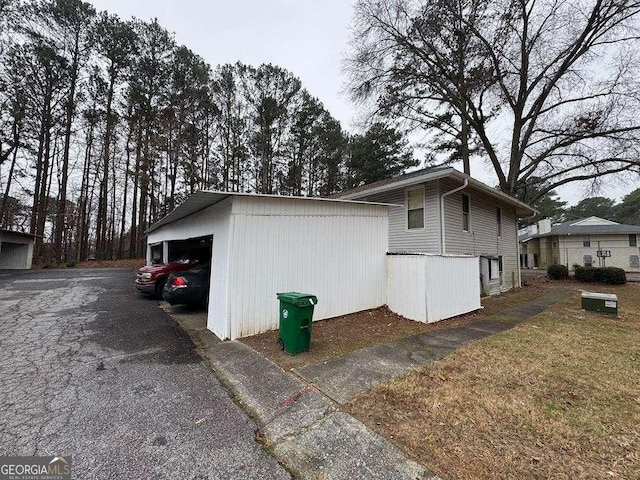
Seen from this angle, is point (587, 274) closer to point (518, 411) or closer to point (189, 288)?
point (518, 411)

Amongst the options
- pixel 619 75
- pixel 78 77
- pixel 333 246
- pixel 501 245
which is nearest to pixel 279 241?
pixel 333 246

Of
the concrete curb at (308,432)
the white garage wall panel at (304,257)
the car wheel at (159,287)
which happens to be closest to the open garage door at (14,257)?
the car wheel at (159,287)

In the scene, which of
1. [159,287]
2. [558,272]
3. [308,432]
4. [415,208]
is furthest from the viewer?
[558,272]

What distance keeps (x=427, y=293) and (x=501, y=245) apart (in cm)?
747

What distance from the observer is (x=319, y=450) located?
2.10 metres

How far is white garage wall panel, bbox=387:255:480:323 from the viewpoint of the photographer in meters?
5.77

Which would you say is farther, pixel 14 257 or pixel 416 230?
pixel 14 257

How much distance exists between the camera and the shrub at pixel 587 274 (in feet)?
45.1

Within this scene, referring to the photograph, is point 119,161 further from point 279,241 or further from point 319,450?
point 319,450

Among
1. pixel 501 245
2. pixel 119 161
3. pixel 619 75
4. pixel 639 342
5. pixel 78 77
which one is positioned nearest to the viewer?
pixel 639 342

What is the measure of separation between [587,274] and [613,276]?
3.07ft

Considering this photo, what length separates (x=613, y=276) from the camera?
13.1m

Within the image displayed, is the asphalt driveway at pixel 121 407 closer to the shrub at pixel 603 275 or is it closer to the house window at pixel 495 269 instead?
the house window at pixel 495 269

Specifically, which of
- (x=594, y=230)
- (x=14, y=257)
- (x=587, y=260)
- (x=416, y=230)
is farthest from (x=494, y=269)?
(x=14, y=257)
